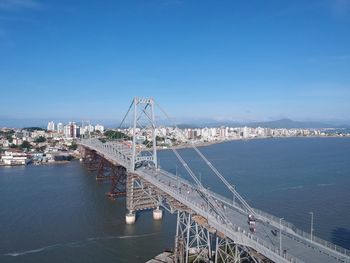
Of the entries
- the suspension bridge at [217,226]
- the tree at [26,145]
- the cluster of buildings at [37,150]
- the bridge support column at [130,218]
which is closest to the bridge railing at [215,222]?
the suspension bridge at [217,226]

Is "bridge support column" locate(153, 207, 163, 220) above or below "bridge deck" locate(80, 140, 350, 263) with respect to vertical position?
below

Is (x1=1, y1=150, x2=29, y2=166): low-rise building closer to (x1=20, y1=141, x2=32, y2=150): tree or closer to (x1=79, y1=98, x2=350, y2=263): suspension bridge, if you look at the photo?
(x1=20, y1=141, x2=32, y2=150): tree

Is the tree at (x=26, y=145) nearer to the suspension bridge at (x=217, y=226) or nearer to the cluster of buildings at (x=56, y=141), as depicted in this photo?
the cluster of buildings at (x=56, y=141)

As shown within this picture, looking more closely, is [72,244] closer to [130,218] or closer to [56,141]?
[130,218]

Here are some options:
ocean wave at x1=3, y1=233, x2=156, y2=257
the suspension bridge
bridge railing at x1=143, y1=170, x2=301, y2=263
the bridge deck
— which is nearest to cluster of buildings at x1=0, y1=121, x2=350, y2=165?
the suspension bridge

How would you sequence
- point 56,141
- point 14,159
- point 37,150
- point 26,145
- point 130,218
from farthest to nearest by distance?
point 56,141 < point 26,145 < point 37,150 < point 14,159 < point 130,218

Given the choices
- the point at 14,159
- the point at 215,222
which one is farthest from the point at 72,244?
the point at 14,159

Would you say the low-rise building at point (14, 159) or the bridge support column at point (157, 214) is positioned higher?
the low-rise building at point (14, 159)

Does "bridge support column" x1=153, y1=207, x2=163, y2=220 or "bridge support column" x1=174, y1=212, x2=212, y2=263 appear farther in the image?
"bridge support column" x1=153, y1=207, x2=163, y2=220

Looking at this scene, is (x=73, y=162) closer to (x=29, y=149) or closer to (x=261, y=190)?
(x=29, y=149)

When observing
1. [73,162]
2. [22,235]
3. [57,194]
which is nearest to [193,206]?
[22,235]

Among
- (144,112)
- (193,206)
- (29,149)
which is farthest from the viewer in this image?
(29,149)
